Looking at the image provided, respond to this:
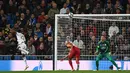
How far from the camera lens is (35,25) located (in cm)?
2330

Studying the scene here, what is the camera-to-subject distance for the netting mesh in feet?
67.5

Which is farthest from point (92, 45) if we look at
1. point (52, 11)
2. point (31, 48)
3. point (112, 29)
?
point (52, 11)

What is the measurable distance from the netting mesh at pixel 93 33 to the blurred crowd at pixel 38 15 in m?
1.08

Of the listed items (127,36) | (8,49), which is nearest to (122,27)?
(127,36)

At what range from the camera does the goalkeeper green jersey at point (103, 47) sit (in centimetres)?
1969

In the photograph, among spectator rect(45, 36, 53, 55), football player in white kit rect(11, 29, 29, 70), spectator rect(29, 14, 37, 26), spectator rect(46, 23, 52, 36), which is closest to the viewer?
spectator rect(45, 36, 53, 55)

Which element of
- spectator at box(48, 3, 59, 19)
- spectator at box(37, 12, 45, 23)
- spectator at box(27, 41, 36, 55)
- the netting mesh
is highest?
spectator at box(48, 3, 59, 19)

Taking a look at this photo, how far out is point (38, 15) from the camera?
2417 cm

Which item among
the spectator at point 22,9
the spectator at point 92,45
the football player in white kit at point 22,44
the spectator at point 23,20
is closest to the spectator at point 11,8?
the spectator at point 22,9

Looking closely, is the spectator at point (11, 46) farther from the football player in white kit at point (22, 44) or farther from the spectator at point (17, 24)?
the spectator at point (17, 24)

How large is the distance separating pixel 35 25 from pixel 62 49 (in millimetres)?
Answer: 2641

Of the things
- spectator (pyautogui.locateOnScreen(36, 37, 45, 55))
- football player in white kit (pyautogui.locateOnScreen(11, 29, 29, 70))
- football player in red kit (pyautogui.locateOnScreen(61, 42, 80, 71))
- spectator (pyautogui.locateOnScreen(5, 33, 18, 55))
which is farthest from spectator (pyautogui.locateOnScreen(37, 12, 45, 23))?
Answer: football player in red kit (pyautogui.locateOnScreen(61, 42, 80, 71))

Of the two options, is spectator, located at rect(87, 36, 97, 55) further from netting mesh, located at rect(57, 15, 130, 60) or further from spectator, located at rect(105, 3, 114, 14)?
spectator, located at rect(105, 3, 114, 14)

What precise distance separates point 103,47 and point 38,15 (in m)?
5.49
